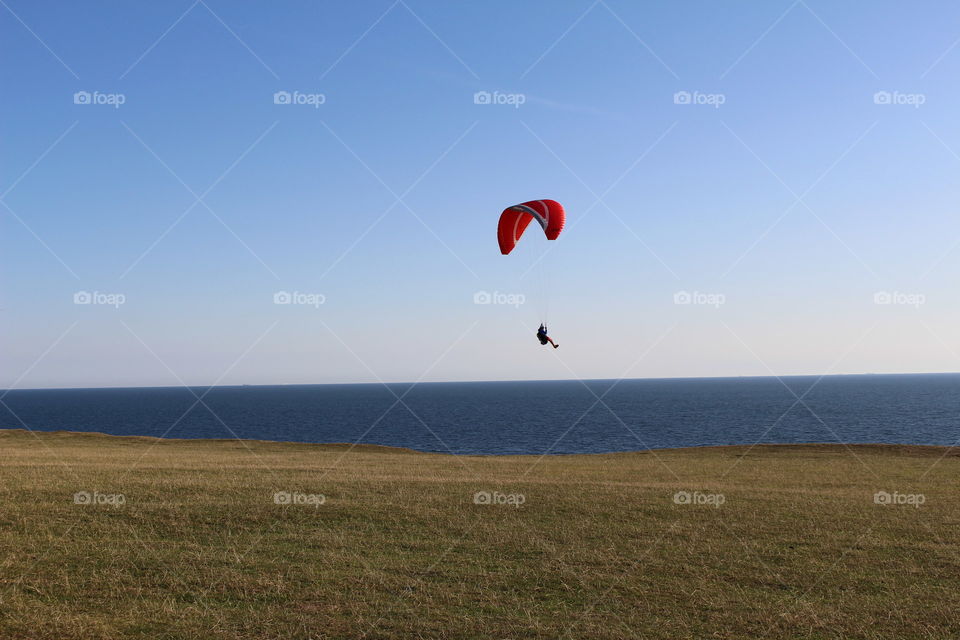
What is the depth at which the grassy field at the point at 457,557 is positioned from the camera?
40.3 ft

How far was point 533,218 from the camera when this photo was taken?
2616 centimetres

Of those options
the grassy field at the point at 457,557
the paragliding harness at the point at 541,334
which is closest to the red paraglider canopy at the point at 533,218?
the paragliding harness at the point at 541,334

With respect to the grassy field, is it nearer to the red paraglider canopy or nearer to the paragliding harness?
the paragliding harness

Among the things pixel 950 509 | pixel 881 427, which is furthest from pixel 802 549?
pixel 881 427

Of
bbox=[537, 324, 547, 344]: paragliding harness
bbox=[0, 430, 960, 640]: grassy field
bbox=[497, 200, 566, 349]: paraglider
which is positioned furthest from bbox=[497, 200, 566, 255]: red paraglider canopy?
bbox=[0, 430, 960, 640]: grassy field

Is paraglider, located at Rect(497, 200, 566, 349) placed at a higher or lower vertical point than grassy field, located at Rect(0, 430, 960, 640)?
higher

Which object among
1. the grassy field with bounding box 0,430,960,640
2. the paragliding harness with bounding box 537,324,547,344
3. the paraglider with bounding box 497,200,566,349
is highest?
the paraglider with bounding box 497,200,566,349

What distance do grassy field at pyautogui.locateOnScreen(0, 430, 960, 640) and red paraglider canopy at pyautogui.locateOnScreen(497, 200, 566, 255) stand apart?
9.99 meters

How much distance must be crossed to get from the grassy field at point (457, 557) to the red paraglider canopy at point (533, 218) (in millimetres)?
9989

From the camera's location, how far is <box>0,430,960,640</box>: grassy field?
1227cm

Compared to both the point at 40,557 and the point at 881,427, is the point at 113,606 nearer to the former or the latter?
the point at 40,557

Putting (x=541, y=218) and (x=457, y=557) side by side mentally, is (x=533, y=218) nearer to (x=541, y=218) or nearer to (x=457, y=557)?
(x=541, y=218)

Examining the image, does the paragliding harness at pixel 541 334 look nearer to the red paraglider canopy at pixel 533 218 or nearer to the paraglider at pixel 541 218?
the paraglider at pixel 541 218

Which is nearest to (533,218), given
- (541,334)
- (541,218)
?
(541,218)
